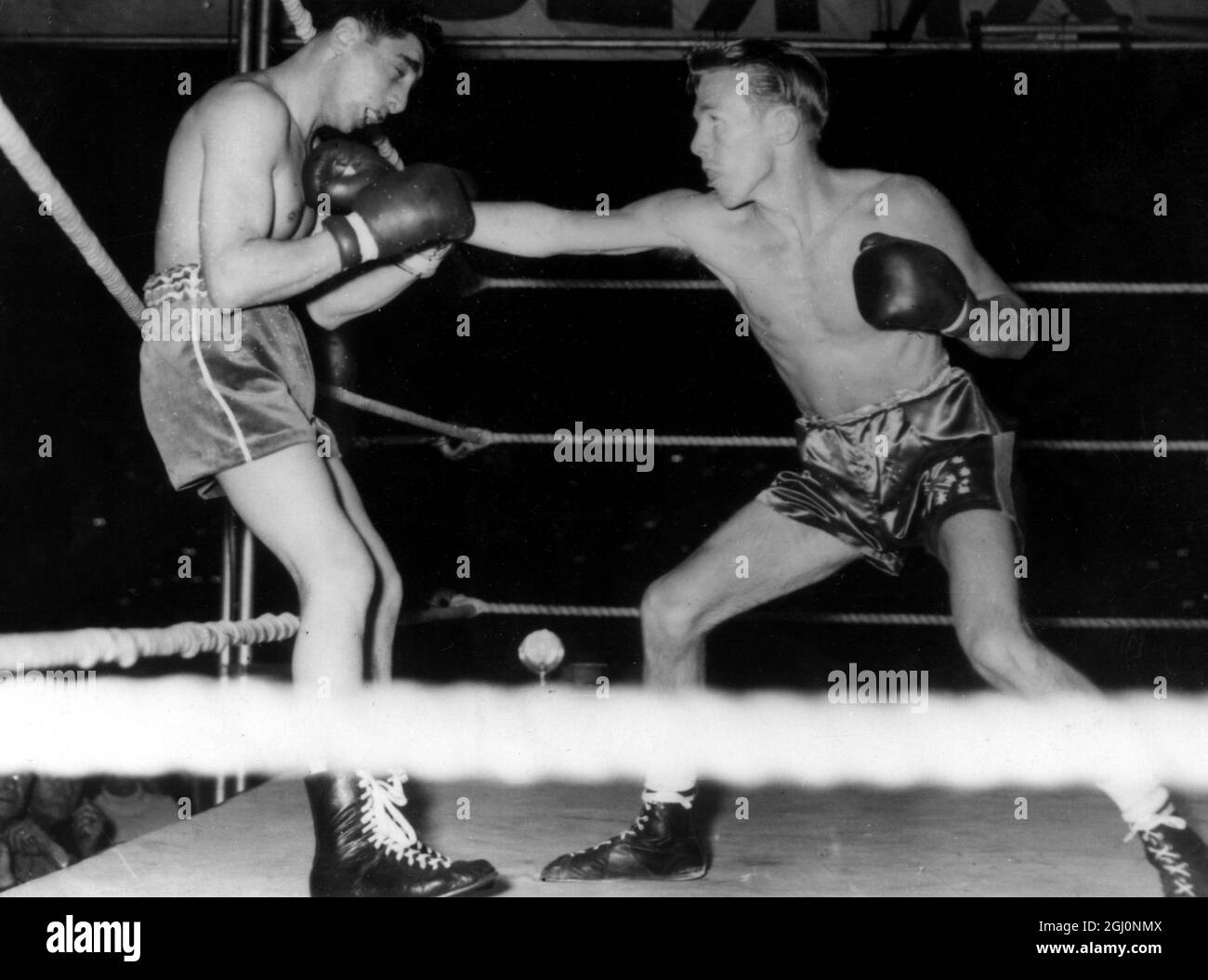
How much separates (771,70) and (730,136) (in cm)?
11

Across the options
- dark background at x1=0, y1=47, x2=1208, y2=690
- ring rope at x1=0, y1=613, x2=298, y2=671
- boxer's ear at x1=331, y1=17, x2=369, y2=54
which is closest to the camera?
ring rope at x1=0, y1=613, x2=298, y2=671

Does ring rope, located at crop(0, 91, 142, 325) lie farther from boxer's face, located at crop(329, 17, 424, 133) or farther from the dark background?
the dark background

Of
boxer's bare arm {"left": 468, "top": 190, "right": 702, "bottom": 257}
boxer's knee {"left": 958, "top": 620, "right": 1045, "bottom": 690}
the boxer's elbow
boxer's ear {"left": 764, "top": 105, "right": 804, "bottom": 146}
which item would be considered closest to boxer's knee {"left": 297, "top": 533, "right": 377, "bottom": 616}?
the boxer's elbow

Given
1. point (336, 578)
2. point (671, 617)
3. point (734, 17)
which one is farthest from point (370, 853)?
point (734, 17)

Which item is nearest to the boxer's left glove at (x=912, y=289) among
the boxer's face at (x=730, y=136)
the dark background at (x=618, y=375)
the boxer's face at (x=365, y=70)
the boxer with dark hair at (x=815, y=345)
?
the boxer with dark hair at (x=815, y=345)

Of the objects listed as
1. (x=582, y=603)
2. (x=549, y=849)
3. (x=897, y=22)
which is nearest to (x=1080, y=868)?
(x=549, y=849)

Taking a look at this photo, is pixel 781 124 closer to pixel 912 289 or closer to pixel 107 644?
pixel 912 289

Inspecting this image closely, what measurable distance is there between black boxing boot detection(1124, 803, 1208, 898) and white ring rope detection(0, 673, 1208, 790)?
53 millimetres

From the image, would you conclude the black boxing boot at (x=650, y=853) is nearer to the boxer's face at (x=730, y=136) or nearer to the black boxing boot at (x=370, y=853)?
the black boxing boot at (x=370, y=853)

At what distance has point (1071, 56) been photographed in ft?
9.83

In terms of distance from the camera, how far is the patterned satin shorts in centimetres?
145
